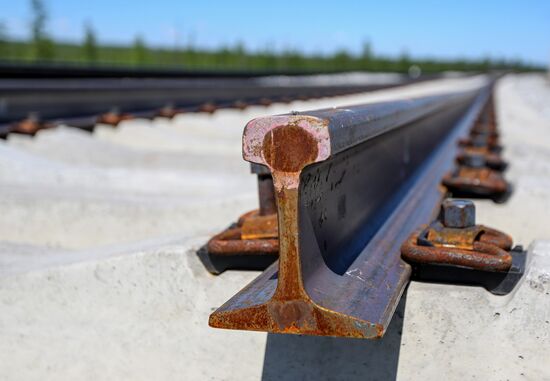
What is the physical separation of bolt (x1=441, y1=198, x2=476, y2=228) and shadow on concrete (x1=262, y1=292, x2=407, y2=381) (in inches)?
11.6

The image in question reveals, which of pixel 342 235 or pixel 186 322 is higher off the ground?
pixel 342 235

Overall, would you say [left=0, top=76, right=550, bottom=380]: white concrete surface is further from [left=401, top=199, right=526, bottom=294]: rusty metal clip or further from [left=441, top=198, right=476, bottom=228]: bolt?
[left=441, top=198, right=476, bottom=228]: bolt

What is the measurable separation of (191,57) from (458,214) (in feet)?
227

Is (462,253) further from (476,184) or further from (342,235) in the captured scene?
(476,184)

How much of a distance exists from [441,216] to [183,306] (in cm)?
89

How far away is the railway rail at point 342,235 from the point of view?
4.42 feet

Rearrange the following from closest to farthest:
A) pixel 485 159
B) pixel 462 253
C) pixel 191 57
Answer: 1. pixel 462 253
2. pixel 485 159
3. pixel 191 57

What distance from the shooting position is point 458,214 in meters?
1.98

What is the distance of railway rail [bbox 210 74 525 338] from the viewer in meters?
1.35

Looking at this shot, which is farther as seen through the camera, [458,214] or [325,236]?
[458,214]

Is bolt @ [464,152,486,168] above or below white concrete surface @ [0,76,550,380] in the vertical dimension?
above

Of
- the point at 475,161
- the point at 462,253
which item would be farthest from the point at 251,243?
the point at 475,161

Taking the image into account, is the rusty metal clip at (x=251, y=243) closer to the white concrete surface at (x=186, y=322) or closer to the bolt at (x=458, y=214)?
the white concrete surface at (x=186, y=322)

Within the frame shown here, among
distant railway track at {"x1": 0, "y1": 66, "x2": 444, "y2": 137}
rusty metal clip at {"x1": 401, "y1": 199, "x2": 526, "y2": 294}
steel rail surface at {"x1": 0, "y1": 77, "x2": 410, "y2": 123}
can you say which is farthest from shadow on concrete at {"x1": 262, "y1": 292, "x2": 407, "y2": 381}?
steel rail surface at {"x1": 0, "y1": 77, "x2": 410, "y2": 123}
